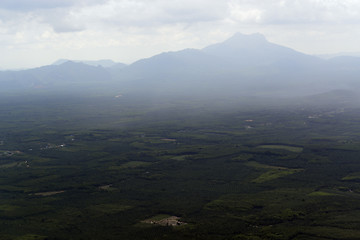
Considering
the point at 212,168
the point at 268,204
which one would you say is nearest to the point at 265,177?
the point at 212,168

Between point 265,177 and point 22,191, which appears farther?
point 265,177

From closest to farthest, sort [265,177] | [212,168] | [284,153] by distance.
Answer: [265,177]
[212,168]
[284,153]

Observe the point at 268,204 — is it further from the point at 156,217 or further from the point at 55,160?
the point at 55,160

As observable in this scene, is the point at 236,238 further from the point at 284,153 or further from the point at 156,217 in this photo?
the point at 284,153

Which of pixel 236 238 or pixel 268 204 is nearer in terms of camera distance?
pixel 236 238

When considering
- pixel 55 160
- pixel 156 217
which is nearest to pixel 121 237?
pixel 156 217

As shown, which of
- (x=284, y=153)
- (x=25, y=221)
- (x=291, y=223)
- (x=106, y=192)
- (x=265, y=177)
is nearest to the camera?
(x=291, y=223)
